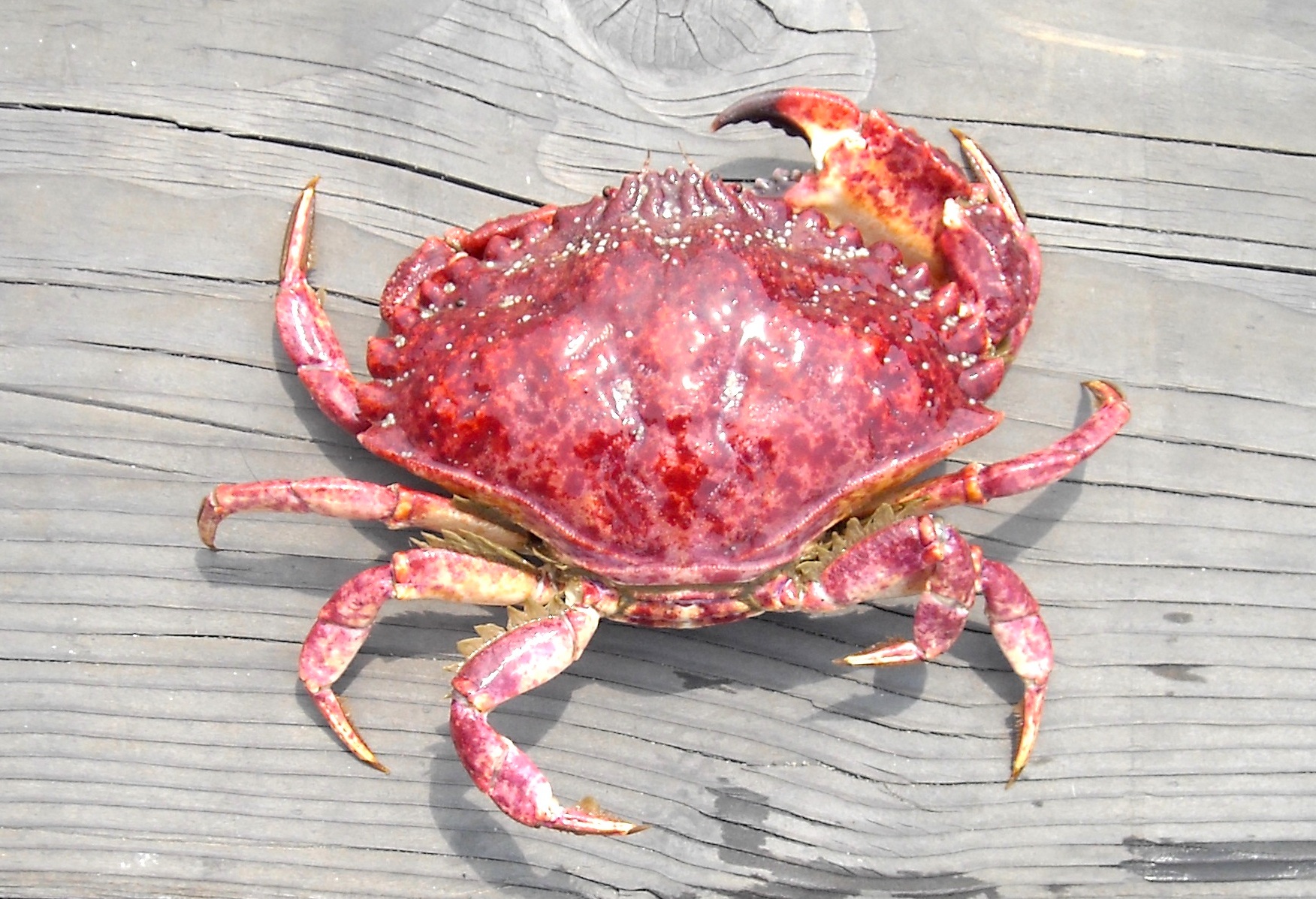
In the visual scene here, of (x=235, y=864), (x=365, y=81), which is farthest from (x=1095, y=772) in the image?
(x=365, y=81)

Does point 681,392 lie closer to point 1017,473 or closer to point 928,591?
point 928,591

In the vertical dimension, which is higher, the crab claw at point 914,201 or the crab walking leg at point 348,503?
the crab claw at point 914,201

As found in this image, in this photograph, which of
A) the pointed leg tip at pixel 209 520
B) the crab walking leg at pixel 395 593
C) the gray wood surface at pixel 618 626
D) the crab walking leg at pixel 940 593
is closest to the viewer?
the crab walking leg at pixel 940 593

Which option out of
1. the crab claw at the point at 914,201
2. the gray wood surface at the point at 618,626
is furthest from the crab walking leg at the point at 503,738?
the crab claw at the point at 914,201

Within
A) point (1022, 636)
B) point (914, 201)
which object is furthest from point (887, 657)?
point (914, 201)

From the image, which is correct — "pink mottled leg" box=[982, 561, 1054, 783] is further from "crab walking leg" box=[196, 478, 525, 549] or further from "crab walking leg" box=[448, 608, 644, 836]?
"crab walking leg" box=[196, 478, 525, 549]

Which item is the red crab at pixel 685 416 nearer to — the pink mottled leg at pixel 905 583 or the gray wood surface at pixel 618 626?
the pink mottled leg at pixel 905 583

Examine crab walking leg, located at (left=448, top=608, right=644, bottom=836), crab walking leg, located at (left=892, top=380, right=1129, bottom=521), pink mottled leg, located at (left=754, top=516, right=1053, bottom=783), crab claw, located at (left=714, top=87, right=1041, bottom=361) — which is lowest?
crab walking leg, located at (left=448, top=608, right=644, bottom=836)

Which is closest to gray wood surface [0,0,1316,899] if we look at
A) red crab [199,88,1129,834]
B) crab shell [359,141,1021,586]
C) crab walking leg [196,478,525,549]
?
red crab [199,88,1129,834]

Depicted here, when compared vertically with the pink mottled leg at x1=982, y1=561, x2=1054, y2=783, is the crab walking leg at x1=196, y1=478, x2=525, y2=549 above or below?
above
